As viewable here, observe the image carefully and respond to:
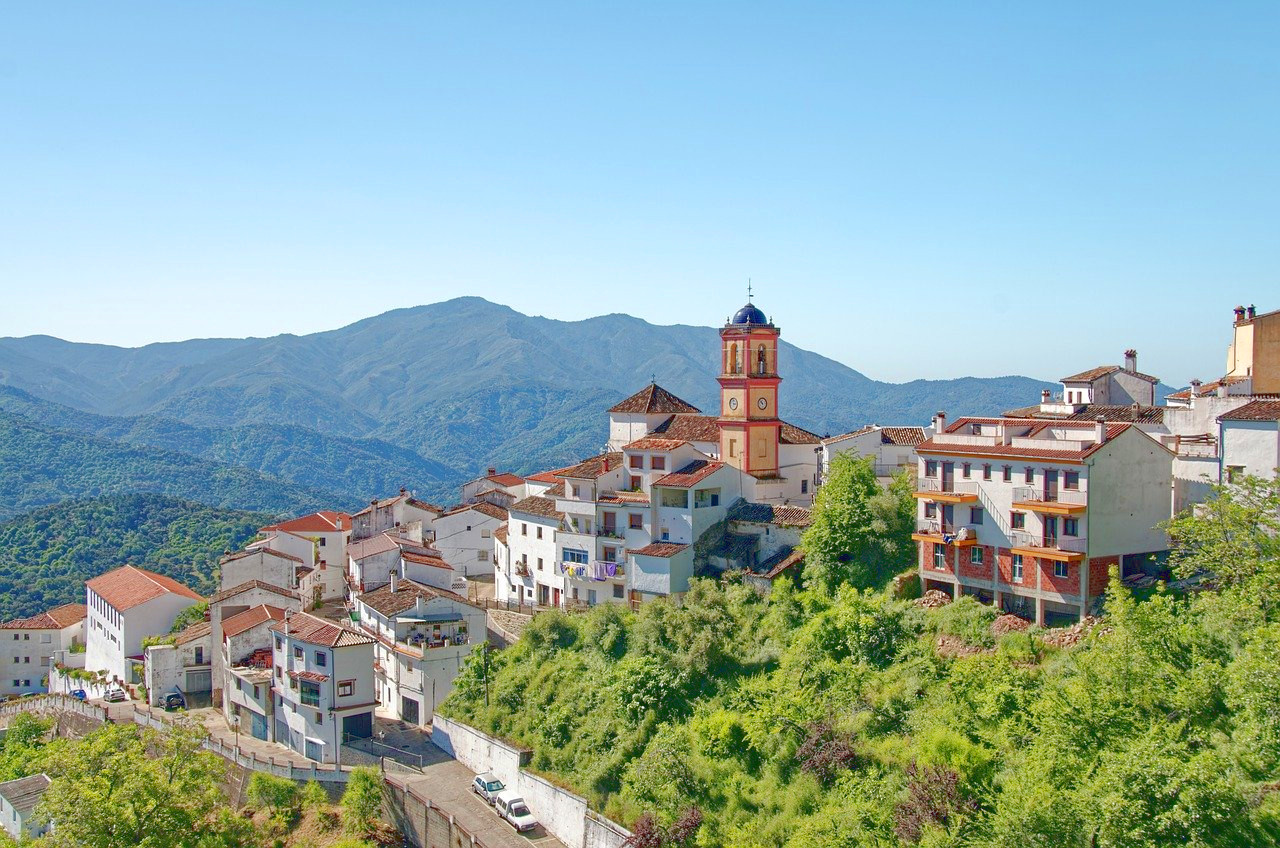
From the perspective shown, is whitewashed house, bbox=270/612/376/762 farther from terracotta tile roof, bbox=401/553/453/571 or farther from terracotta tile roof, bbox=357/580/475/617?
terracotta tile roof, bbox=401/553/453/571

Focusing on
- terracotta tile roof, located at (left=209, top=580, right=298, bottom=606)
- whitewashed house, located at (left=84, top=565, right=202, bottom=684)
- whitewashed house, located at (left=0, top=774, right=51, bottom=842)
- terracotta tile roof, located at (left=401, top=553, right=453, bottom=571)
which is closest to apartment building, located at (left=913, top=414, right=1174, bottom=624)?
terracotta tile roof, located at (left=401, top=553, right=453, bottom=571)

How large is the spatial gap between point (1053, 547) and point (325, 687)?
26295 millimetres

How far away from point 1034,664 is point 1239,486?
791 cm

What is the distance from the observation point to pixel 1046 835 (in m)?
23.4

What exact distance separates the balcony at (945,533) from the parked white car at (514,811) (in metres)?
15.6

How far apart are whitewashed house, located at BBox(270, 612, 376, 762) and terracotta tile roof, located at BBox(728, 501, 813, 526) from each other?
51.1 feet

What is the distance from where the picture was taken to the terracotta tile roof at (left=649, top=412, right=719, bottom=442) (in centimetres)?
5088

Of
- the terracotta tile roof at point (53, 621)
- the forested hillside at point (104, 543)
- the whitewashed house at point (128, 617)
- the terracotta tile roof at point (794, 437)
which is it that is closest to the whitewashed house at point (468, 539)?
the whitewashed house at point (128, 617)

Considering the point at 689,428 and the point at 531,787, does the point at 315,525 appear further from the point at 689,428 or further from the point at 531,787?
the point at 531,787

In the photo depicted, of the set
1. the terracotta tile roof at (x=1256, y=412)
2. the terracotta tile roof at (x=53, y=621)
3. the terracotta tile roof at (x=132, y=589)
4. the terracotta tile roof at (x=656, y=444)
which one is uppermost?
the terracotta tile roof at (x=1256, y=412)

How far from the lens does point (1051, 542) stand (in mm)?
33031

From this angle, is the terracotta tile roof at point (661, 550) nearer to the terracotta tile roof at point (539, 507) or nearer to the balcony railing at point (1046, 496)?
the terracotta tile roof at point (539, 507)

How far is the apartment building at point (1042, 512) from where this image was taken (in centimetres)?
3256

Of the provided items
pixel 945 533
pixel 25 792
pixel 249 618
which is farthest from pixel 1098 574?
pixel 25 792
